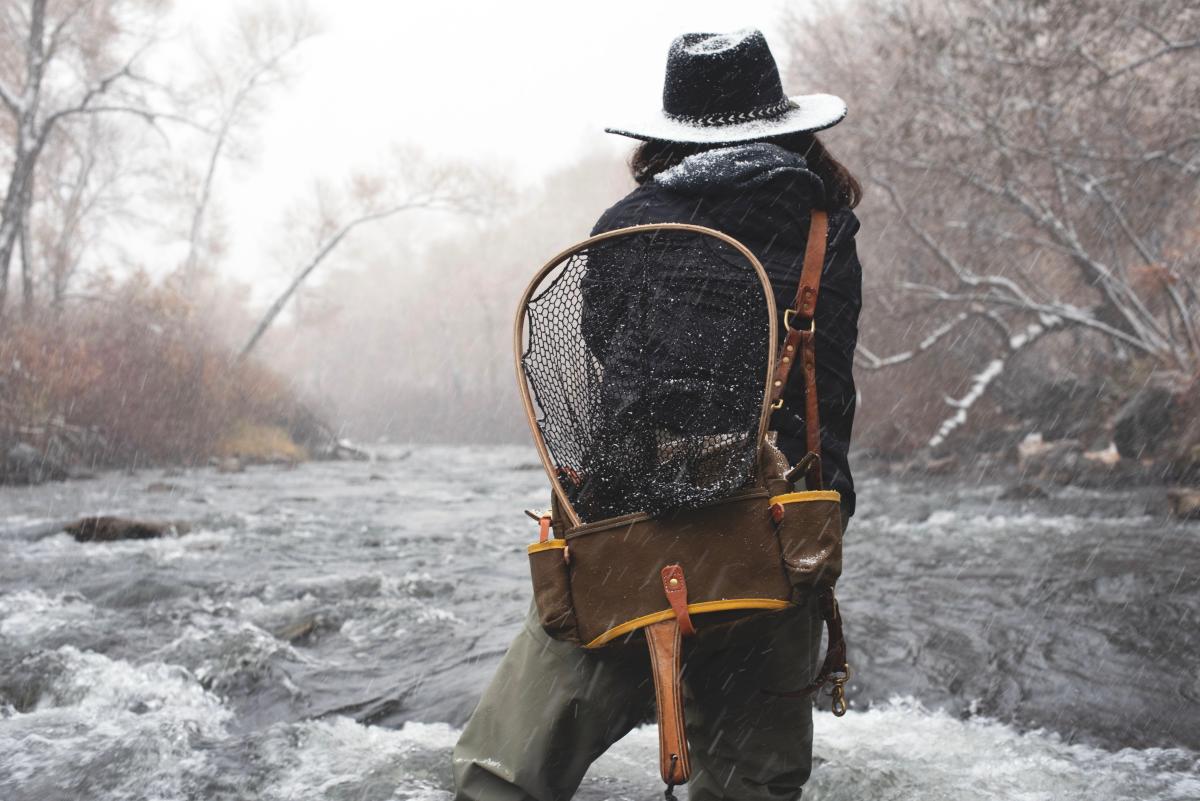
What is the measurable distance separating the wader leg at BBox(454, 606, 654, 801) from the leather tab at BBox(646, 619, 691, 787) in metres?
0.11

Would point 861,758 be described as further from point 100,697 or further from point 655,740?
point 100,697

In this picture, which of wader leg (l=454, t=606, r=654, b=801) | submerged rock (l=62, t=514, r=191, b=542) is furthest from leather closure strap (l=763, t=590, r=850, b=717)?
submerged rock (l=62, t=514, r=191, b=542)

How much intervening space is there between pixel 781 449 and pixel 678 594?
1.22 feet

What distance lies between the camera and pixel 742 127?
1.71 m

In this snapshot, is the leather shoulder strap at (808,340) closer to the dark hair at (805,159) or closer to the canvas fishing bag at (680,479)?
the canvas fishing bag at (680,479)

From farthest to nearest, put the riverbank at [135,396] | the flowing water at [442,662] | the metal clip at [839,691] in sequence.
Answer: the riverbank at [135,396] < the flowing water at [442,662] < the metal clip at [839,691]

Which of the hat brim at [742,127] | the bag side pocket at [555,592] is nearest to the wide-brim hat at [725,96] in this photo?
the hat brim at [742,127]

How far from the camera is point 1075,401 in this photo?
14.0 metres

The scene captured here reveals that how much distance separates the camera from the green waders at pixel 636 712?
60.2 inches

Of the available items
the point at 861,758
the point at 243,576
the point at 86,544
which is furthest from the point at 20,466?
the point at 861,758

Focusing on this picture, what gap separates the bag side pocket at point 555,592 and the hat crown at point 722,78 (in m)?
0.94

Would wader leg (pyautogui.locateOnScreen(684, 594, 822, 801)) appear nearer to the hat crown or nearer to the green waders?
the green waders

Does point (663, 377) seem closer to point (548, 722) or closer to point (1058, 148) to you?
point (548, 722)

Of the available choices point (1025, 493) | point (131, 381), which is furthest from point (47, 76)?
point (1025, 493)
